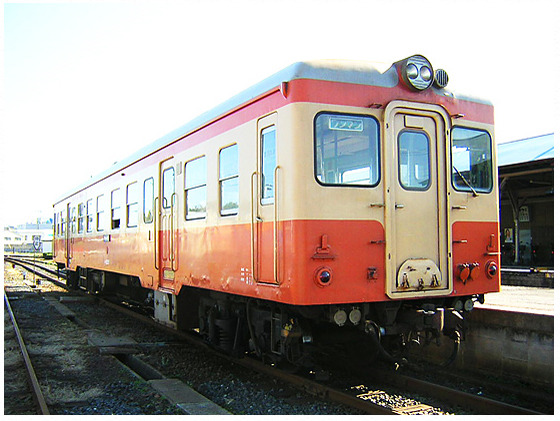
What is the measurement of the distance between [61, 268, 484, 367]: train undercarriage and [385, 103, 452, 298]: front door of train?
1.10ft

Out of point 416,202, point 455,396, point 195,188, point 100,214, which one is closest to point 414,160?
point 416,202

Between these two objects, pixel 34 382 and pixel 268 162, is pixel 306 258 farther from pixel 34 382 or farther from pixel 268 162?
pixel 34 382

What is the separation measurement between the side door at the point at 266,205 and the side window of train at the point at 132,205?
488 cm

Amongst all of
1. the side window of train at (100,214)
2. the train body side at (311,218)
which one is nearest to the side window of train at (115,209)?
the side window of train at (100,214)

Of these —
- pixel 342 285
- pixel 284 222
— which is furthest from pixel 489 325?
pixel 284 222

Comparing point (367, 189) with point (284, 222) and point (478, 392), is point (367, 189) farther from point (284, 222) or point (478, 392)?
point (478, 392)

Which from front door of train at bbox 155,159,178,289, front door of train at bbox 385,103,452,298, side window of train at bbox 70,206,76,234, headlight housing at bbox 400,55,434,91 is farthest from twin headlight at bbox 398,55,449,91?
side window of train at bbox 70,206,76,234

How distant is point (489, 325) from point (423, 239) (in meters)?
2.00

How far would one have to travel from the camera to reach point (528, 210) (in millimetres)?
20938

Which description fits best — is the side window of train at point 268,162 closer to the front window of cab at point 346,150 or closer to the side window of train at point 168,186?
the front window of cab at point 346,150

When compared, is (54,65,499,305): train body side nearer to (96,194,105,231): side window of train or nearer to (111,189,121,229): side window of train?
(111,189,121,229): side window of train

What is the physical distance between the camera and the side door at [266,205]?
5785 millimetres

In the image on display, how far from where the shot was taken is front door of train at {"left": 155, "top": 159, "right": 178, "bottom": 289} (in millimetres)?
8508

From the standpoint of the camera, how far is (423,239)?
6.05m
